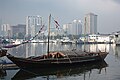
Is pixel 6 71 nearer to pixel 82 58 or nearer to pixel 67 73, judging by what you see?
Result: pixel 67 73

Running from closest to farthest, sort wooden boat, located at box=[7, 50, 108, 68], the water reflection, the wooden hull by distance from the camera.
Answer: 1. the water reflection
2. the wooden hull
3. wooden boat, located at box=[7, 50, 108, 68]

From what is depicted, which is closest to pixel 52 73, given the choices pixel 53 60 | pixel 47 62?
pixel 47 62

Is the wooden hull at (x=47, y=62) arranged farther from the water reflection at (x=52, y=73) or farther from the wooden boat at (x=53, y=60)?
the water reflection at (x=52, y=73)

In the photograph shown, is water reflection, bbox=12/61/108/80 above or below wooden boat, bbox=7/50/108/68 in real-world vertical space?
below

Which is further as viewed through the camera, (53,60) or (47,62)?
(53,60)

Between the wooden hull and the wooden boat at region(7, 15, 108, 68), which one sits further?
the wooden boat at region(7, 15, 108, 68)

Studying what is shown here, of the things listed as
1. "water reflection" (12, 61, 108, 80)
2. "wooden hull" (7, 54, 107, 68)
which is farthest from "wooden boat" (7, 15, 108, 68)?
"water reflection" (12, 61, 108, 80)

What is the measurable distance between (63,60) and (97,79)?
31.9 feet

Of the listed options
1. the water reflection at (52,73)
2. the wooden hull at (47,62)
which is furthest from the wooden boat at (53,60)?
the water reflection at (52,73)

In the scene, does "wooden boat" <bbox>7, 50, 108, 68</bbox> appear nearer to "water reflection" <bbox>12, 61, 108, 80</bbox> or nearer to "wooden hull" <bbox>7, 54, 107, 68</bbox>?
"wooden hull" <bbox>7, 54, 107, 68</bbox>

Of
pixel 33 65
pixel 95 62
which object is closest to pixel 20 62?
pixel 33 65

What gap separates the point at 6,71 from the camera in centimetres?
3488

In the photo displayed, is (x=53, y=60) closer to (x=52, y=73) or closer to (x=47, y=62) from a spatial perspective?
(x=47, y=62)

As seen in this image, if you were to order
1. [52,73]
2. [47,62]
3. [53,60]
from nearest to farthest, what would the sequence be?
[52,73], [47,62], [53,60]
